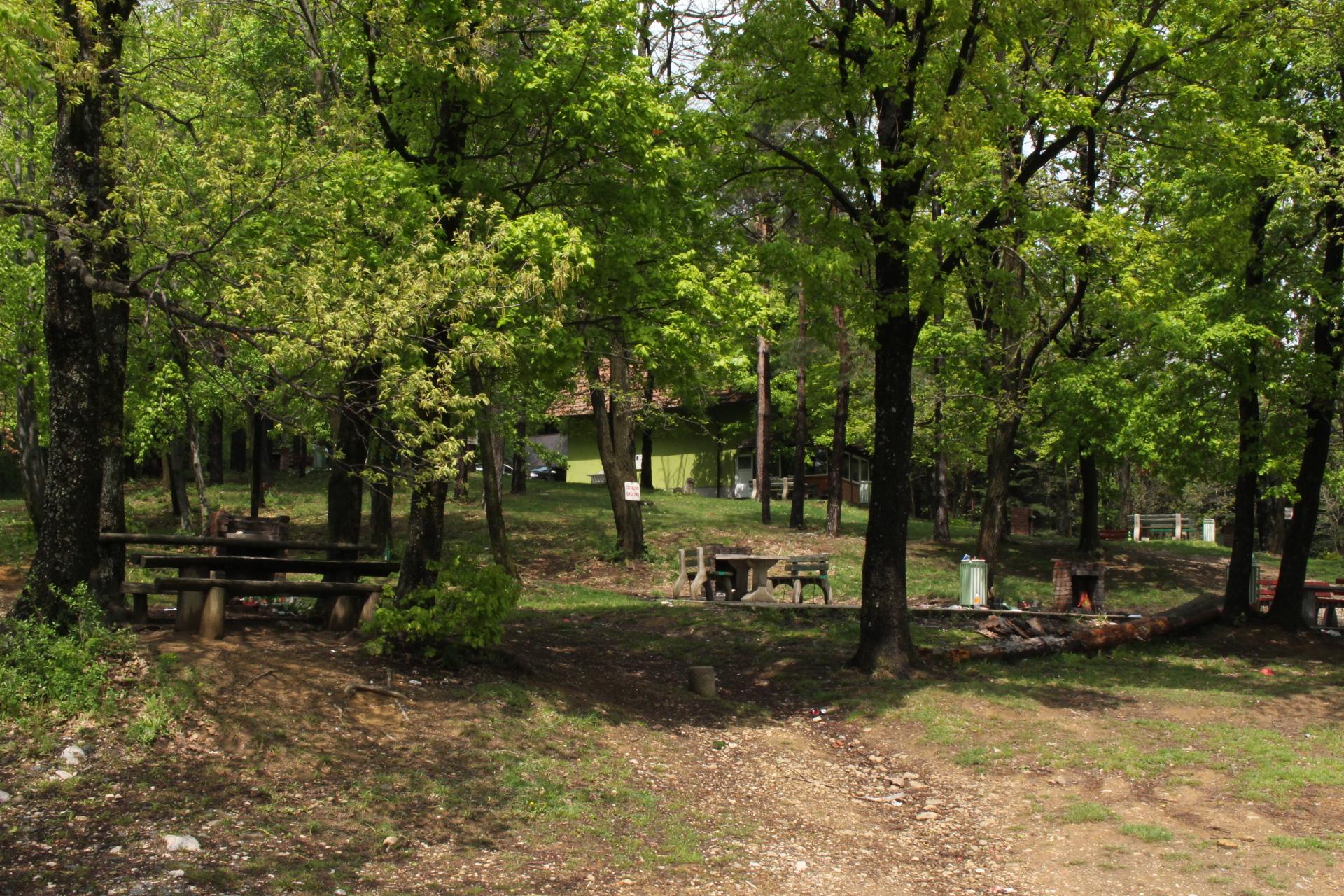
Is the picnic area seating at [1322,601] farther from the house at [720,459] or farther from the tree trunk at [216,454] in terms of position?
the tree trunk at [216,454]

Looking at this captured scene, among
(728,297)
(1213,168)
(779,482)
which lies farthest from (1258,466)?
(779,482)

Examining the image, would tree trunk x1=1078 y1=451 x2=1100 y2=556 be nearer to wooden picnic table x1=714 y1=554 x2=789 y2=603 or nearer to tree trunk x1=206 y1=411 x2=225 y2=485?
wooden picnic table x1=714 y1=554 x2=789 y2=603

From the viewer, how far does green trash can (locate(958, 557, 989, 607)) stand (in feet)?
63.0

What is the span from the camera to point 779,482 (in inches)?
1854

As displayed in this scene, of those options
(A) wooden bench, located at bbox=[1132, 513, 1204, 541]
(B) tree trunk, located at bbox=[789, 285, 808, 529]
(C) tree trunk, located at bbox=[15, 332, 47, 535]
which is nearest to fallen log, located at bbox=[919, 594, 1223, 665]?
(B) tree trunk, located at bbox=[789, 285, 808, 529]

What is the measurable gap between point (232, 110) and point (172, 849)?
6402mm

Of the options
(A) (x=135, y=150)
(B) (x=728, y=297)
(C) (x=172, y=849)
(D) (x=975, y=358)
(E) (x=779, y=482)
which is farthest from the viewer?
(E) (x=779, y=482)

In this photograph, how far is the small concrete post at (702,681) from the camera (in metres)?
11.9

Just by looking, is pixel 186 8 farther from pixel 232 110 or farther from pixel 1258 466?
pixel 1258 466

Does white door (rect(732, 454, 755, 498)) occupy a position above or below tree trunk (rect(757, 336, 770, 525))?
below

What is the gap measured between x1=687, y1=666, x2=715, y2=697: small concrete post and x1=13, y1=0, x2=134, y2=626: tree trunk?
622 centimetres

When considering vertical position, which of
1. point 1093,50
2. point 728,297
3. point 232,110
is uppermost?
point 1093,50

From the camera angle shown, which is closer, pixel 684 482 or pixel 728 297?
pixel 728 297

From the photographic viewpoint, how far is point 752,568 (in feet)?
63.1
